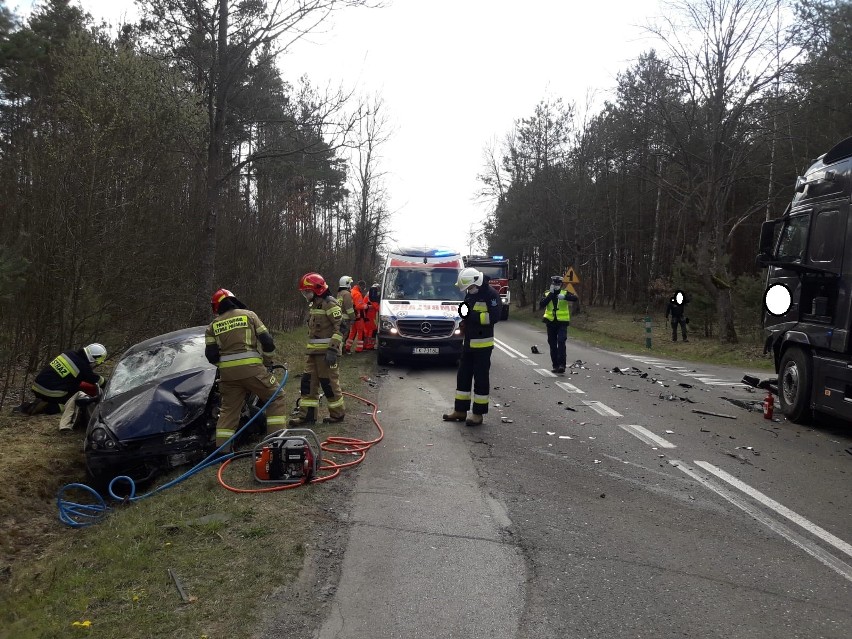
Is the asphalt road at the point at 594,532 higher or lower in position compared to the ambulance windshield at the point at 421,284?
lower

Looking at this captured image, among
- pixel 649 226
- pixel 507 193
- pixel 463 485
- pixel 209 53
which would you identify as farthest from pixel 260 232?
pixel 507 193

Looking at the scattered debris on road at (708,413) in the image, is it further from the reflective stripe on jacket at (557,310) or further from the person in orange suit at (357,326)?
the person in orange suit at (357,326)

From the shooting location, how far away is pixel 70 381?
822cm

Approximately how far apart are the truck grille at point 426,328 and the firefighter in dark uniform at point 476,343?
16.3 feet

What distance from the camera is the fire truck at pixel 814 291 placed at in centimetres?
788

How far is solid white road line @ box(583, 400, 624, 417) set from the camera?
915 cm

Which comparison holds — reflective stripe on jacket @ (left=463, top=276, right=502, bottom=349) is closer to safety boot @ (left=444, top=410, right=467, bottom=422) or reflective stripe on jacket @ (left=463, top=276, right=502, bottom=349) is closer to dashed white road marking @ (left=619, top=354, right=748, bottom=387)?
safety boot @ (left=444, top=410, right=467, bottom=422)

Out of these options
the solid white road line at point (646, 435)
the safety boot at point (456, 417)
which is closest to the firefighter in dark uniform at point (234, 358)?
the safety boot at point (456, 417)

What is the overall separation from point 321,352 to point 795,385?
6.46 metres

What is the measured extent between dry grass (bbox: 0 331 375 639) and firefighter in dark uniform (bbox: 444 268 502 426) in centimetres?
283

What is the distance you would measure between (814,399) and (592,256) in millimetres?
36486

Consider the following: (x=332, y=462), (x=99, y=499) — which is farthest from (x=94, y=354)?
(x=332, y=462)

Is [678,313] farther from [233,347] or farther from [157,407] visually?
[157,407]

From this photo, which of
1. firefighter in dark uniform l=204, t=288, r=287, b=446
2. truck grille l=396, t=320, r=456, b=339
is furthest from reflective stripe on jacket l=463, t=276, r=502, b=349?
truck grille l=396, t=320, r=456, b=339
